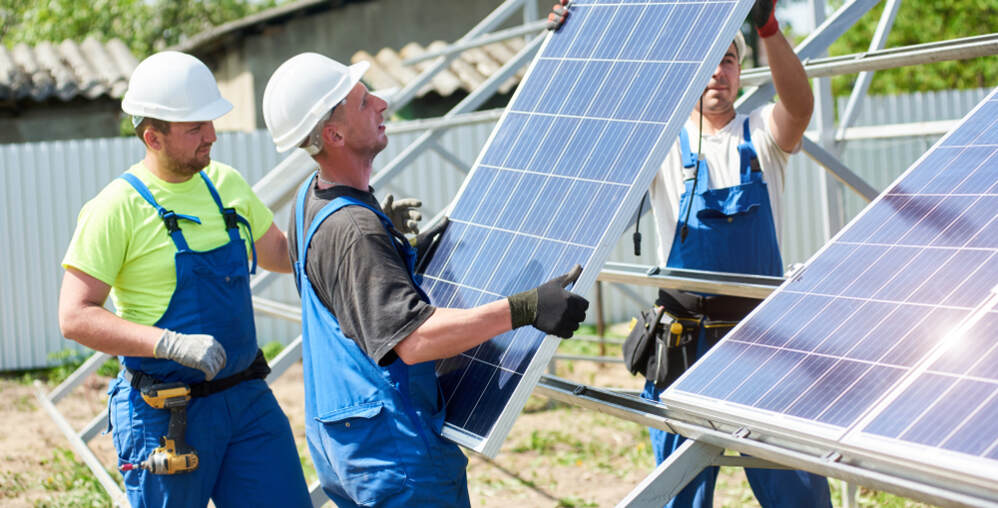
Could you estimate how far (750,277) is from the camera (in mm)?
3043

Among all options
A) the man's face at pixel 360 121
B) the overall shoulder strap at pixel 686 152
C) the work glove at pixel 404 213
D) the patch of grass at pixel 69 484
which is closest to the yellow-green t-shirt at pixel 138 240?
the work glove at pixel 404 213

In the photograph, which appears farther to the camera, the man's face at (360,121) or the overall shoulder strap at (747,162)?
the overall shoulder strap at (747,162)

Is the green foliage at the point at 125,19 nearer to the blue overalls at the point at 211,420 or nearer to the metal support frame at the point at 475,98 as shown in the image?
the metal support frame at the point at 475,98

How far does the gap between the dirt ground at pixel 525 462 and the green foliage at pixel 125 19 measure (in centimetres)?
2449

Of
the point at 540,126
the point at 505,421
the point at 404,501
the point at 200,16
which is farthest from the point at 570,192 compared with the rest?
the point at 200,16

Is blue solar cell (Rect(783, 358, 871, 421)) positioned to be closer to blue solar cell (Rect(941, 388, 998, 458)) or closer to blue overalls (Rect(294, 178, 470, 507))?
blue solar cell (Rect(941, 388, 998, 458))

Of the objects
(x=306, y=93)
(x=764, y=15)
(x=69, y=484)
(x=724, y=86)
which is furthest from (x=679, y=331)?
(x=69, y=484)

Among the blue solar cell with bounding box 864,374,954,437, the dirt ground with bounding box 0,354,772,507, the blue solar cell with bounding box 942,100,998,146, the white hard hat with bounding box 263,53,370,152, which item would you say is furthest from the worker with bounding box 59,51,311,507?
the dirt ground with bounding box 0,354,772,507

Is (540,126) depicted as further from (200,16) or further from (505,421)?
(200,16)

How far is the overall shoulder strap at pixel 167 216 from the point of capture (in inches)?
130

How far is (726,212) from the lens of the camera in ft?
11.0

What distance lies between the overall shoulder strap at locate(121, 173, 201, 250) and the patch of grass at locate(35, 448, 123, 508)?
275 centimetres

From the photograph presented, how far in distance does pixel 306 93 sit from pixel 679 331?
5.00 ft

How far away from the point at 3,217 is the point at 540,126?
8.47 meters
